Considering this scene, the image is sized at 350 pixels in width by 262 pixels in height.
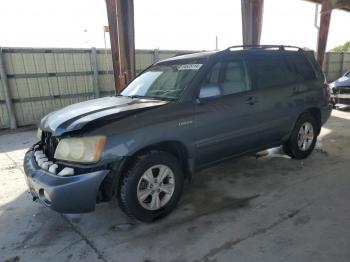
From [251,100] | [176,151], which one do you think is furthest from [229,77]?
[176,151]

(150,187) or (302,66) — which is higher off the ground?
(302,66)

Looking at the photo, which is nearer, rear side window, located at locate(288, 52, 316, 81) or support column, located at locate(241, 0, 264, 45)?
rear side window, located at locate(288, 52, 316, 81)

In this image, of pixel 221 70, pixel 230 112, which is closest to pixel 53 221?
pixel 230 112

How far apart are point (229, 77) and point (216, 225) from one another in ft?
5.97

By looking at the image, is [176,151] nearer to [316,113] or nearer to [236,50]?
[236,50]

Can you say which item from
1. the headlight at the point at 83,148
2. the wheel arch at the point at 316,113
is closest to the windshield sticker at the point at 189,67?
the headlight at the point at 83,148

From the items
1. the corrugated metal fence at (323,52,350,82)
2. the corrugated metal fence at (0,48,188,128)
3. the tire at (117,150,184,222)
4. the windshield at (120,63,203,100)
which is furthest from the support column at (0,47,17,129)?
the corrugated metal fence at (323,52,350,82)

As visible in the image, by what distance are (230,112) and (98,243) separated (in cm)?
208

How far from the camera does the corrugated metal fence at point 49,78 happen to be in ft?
27.7

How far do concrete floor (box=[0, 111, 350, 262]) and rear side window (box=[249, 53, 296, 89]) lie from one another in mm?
1329

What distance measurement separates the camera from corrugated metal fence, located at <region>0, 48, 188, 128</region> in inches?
332

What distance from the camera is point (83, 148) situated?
8.89 ft

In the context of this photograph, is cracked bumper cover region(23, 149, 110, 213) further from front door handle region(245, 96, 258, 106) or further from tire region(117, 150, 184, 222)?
front door handle region(245, 96, 258, 106)

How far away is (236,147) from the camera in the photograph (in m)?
3.84
